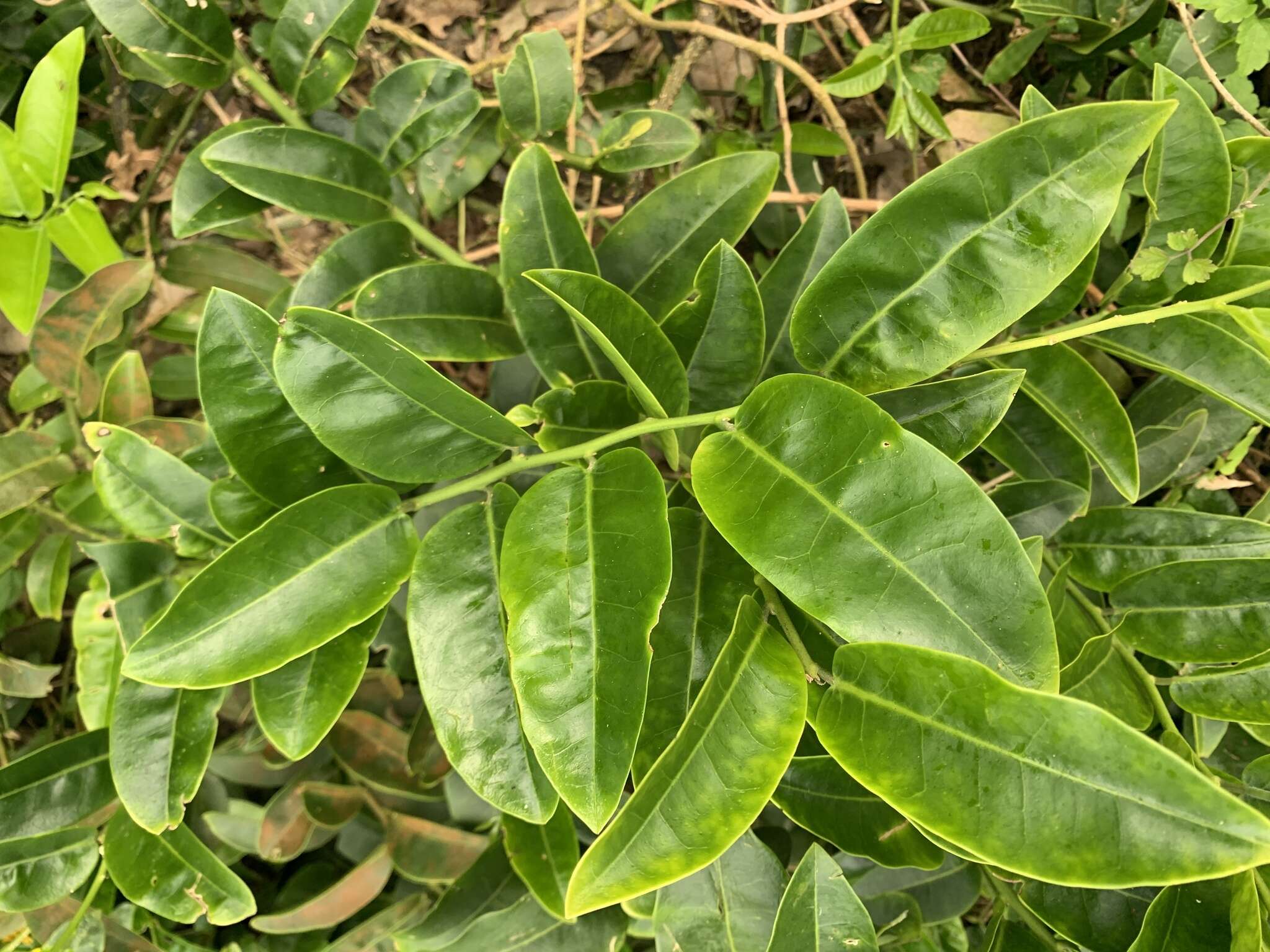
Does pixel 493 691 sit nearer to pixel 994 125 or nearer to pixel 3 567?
pixel 3 567

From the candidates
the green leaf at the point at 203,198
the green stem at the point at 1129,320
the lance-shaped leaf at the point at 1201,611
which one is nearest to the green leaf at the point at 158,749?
the green leaf at the point at 203,198

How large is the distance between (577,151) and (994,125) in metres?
0.70

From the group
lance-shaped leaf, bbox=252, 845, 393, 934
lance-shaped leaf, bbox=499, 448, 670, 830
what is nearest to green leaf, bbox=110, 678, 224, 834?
lance-shaped leaf, bbox=252, 845, 393, 934

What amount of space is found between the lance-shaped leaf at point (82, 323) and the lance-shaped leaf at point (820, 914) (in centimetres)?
123

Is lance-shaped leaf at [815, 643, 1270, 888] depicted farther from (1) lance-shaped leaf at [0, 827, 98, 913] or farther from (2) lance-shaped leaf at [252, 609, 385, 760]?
(1) lance-shaped leaf at [0, 827, 98, 913]

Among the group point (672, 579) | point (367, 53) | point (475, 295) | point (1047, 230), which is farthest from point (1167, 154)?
point (367, 53)

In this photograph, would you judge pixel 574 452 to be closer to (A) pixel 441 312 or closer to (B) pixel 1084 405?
(A) pixel 441 312

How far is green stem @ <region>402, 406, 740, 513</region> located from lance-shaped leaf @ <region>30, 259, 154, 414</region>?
68 cm

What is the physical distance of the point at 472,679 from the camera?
0.80 metres

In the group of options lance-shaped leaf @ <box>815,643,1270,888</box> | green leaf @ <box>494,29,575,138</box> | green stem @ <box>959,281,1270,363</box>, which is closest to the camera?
lance-shaped leaf @ <box>815,643,1270,888</box>

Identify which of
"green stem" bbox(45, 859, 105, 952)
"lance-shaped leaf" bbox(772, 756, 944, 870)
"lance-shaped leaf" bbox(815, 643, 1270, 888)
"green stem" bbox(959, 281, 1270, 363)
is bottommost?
"green stem" bbox(45, 859, 105, 952)

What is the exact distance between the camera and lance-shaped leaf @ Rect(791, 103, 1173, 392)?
2.27 ft

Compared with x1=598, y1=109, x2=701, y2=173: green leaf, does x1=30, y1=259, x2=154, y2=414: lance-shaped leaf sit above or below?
below

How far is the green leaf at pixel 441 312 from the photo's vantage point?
3.34ft
